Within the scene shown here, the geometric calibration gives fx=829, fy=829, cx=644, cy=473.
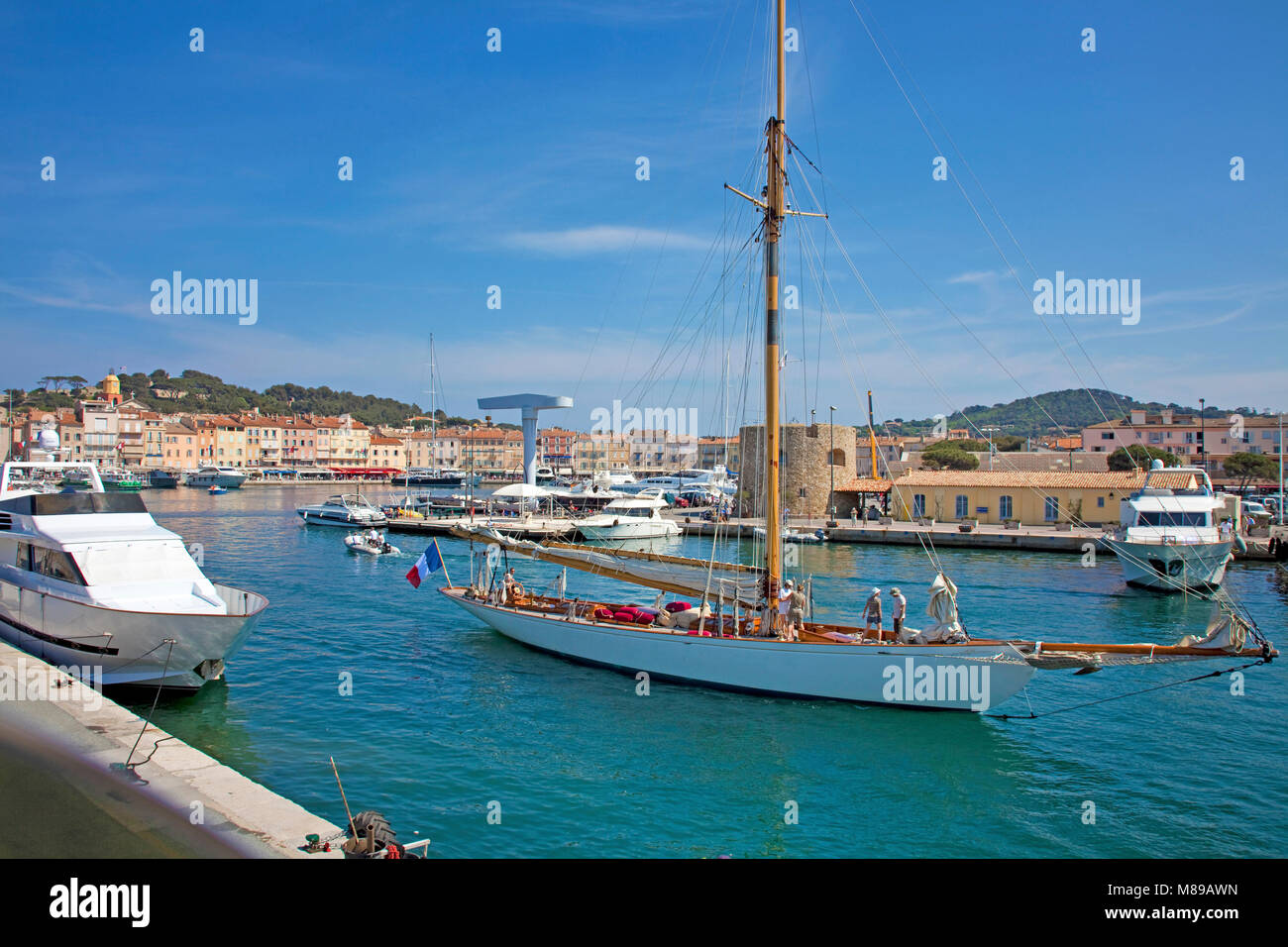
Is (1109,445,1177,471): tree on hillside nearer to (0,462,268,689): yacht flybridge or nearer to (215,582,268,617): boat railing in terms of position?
(215,582,268,617): boat railing

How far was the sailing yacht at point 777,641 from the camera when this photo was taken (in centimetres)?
1432

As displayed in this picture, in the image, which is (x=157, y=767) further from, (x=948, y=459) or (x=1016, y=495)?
(x=948, y=459)

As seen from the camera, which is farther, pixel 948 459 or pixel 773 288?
pixel 948 459

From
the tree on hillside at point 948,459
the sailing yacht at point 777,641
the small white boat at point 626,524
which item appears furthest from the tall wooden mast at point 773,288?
the tree on hillside at point 948,459

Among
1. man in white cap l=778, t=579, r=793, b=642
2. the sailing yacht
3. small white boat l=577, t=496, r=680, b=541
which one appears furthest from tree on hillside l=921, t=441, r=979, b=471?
man in white cap l=778, t=579, r=793, b=642

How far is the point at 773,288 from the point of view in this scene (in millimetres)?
17891

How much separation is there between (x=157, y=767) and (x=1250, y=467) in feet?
280

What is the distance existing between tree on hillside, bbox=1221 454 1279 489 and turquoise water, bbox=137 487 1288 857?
60.2 m

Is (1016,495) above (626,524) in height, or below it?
above

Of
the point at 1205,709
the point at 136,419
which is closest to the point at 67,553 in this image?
the point at 1205,709

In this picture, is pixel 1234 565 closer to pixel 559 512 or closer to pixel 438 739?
pixel 438 739

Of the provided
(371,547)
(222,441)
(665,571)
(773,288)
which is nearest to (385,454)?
(222,441)

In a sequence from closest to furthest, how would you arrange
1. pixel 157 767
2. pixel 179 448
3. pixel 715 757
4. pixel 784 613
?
pixel 157 767, pixel 715 757, pixel 784 613, pixel 179 448

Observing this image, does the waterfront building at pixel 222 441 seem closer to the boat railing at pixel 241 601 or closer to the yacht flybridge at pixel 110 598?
the yacht flybridge at pixel 110 598
